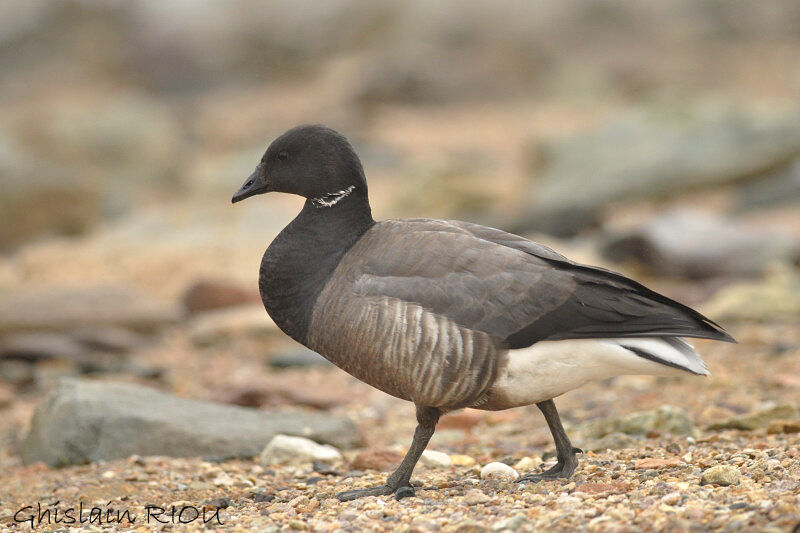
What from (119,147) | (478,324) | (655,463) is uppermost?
(119,147)

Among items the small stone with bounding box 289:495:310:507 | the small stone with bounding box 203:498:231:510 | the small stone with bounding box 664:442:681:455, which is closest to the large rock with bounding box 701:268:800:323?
the small stone with bounding box 664:442:681:455

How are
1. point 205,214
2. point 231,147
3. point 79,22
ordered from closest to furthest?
point 205,214 < point 231,147 < point 79,22

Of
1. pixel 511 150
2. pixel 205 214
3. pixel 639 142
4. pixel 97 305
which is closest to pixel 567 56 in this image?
pixel 511 150

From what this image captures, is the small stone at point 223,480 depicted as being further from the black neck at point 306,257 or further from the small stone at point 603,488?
the small stone at point 603,488

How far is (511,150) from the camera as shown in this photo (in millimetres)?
24516

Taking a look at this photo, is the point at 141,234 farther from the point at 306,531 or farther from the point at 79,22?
the point at 79,22

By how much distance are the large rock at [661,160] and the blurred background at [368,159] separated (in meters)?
0.04

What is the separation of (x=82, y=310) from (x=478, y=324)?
287 inches

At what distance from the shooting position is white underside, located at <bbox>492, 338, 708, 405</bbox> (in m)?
5.44

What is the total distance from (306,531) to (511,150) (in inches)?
798

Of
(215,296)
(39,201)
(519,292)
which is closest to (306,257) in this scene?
(519,292)

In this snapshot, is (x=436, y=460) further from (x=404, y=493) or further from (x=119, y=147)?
(x=119, y=147)

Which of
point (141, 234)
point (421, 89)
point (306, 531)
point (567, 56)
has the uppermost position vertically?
point (567, 56)

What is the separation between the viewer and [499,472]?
6059 mm
